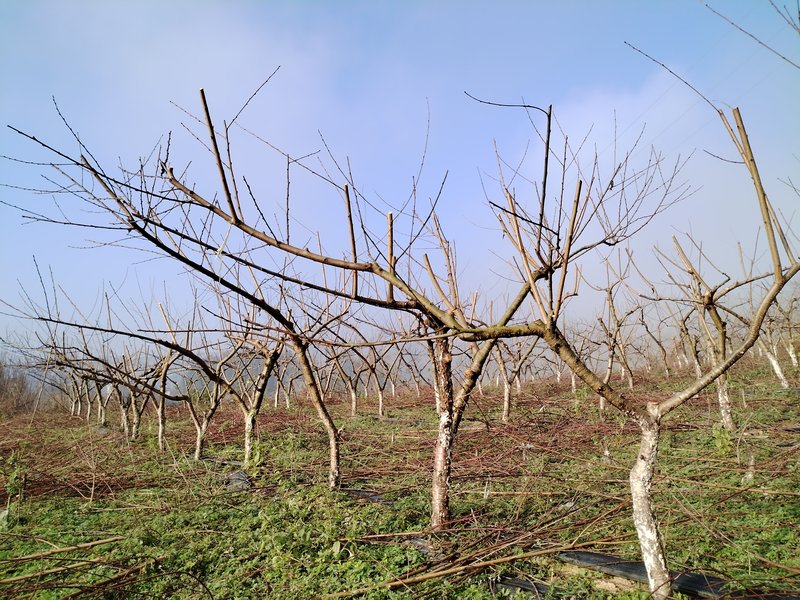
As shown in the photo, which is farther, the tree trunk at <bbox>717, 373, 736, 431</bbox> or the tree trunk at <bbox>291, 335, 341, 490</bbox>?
the tree trunk at <bbox>717, 373, 736, 431</bbox>

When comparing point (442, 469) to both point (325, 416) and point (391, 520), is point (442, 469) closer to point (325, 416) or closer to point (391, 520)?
point (391, 520)

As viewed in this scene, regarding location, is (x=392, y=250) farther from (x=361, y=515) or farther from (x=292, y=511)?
(x=292, y=511)

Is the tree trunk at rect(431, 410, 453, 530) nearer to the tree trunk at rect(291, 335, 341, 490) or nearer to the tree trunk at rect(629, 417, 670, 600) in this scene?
the tree trunk at rect(629, 417, 670, 600)

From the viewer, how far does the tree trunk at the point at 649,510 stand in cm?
219

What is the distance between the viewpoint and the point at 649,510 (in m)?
2.19

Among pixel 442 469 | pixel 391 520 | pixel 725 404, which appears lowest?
pixel 391 520

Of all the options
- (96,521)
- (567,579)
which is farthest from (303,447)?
(567,579)

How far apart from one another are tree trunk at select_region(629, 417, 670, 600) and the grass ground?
315 millimetres

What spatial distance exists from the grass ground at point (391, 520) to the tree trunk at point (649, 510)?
1.03 ft

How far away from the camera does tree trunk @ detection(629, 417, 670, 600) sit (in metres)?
2.19

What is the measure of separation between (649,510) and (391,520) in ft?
7.44

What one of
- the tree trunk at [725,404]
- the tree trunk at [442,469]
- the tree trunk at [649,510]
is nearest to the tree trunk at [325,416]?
the tree trunk at [442,469]

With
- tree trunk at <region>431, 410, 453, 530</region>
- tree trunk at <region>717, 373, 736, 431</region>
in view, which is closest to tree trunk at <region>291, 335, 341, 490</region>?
tree trunk at <region>431, 410, 453, 530</region>

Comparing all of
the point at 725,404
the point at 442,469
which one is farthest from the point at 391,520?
the point at 725,404
